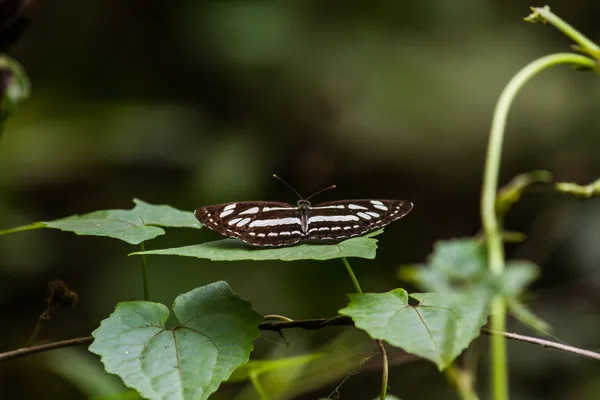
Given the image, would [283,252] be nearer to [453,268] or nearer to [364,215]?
[364,215]

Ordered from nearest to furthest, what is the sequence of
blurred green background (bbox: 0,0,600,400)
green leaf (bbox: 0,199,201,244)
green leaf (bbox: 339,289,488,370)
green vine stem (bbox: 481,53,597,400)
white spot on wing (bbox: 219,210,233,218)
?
green leaf (bbox: 339,289,488,370) → green leaf (bbox: 0,199,201,244) → white spot on wing (bbox: 219,210,233,218) → green vine stem (bbox: 481,53,597,400) → blurred green background (bbox: 0,0,600,400)

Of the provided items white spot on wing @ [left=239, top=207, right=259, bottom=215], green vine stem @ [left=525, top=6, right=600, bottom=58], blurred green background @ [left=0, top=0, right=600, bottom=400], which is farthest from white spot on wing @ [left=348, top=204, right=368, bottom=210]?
blurred green background @ [left=0, top=0, right=600, bottom=400]

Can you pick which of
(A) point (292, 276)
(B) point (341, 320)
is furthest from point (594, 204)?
(B) point (341, 320)

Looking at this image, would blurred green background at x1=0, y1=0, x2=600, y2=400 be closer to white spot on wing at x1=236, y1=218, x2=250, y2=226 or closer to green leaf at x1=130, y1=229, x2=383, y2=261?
white spot on wing at x1=236, y1=218, x2=250, y2=226

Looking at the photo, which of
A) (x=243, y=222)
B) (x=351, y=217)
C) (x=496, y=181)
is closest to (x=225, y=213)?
(x=243, y=222)

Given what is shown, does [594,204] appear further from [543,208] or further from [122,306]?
[122,306]

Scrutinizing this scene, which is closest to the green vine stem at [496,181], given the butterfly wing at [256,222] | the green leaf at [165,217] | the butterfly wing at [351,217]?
the butterfly wing at [351,217]

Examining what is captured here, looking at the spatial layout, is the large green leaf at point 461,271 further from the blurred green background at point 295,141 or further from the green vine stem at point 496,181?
the blurred green background at point 295,141

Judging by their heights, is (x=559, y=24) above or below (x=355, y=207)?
above
